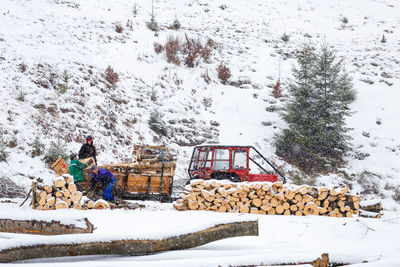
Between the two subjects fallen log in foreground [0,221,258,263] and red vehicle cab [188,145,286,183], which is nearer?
fallen log in foreground [0,221,258,263]

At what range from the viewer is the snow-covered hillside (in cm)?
1107

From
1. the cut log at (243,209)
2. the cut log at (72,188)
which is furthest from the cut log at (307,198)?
the cut log at (72,188)

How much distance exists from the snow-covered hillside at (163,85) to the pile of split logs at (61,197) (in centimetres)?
211

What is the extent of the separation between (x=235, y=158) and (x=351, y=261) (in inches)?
206

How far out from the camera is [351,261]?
3.64 meters

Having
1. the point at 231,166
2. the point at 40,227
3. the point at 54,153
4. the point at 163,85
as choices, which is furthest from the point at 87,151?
the point at 163,85

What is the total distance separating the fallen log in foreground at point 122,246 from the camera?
2.99 m

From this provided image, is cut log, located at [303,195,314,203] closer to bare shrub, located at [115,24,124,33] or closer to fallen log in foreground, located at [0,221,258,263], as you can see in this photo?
Result: fallen log in foreground, located at [0,221,258,263]

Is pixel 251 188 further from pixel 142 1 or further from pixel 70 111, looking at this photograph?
pixel 142 1

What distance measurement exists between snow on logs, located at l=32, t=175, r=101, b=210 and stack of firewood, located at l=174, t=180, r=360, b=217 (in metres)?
2.01

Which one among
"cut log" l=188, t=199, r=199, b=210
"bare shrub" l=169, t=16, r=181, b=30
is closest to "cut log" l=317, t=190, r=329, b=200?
"cut log" l=188, t=199, r=199, b=210

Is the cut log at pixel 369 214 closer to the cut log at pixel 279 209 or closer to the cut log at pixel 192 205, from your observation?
the cut log at pixel 279 209

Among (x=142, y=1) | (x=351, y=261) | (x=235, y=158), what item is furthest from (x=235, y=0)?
(x=351, y=261)

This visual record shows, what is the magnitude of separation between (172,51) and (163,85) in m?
2.95
